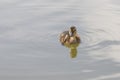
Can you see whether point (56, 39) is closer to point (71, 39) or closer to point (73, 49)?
Answer: point (71, 39)

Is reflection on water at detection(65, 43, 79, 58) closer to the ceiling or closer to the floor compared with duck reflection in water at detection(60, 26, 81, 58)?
closer to the floor

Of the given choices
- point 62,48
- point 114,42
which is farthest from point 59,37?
point 114,42

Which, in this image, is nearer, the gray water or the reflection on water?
the gray water

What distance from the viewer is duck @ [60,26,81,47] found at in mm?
11451

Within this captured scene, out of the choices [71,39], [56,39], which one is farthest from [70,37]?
[56,39]

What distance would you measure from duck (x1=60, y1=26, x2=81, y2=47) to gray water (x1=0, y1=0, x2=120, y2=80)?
0.17 metres

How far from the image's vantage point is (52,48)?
11.0m

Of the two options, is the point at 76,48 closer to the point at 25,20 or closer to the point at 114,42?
the point at 114,42

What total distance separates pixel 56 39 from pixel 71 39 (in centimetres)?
39

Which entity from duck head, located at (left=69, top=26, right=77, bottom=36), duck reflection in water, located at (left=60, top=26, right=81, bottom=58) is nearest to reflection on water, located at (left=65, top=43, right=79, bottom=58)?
duck reflection in water, located at (left=60, top=26, right=81, bottom=58)

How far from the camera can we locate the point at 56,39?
11688 mm

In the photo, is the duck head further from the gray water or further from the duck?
the gray water

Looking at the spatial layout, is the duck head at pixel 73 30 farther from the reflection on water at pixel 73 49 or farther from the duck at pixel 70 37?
the reflection on water at pixel 73 49

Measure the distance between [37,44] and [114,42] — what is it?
5.64 ft
